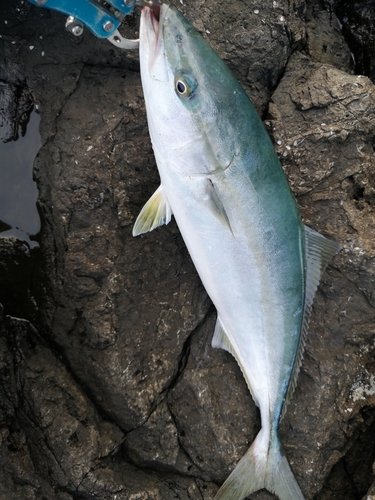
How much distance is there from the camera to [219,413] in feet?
9.93

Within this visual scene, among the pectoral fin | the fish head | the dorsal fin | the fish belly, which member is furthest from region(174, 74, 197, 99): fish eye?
the dorsal fin

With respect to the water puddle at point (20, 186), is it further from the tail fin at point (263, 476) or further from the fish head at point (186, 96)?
the tail fin at point (263, 476)

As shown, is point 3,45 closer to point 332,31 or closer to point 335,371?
point 332,31

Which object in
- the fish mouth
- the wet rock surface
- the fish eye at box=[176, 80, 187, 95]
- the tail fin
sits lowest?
the tail fin

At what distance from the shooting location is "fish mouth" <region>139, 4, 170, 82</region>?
2305 mm

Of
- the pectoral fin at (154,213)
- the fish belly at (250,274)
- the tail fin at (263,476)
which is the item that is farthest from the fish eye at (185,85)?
the tail fin at (263,476)

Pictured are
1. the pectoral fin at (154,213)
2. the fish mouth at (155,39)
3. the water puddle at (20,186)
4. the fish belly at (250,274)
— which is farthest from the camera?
the water puddle at (20,186)

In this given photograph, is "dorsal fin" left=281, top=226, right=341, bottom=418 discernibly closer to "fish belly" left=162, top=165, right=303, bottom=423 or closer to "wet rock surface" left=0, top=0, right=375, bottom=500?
"fish belly" left=162, top=165, right=303, bottom=423

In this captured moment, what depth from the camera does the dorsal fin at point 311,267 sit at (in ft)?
9.07

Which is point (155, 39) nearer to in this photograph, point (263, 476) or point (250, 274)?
point (250, 274)

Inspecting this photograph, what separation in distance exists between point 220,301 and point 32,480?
1430 mm

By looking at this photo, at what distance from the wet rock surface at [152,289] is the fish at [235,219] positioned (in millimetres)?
229

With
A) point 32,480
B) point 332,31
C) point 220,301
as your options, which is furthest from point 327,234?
point 32,480

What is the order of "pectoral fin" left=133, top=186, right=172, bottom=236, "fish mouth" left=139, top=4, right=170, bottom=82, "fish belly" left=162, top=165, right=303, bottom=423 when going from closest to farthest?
"fish mouth" left=139, top=4, right=170, bottom=82 → "fish belly" left=162, top=165, right=303, bottom=423 → "pectoral fin" left=133, top=186, right=172, bottom=236
